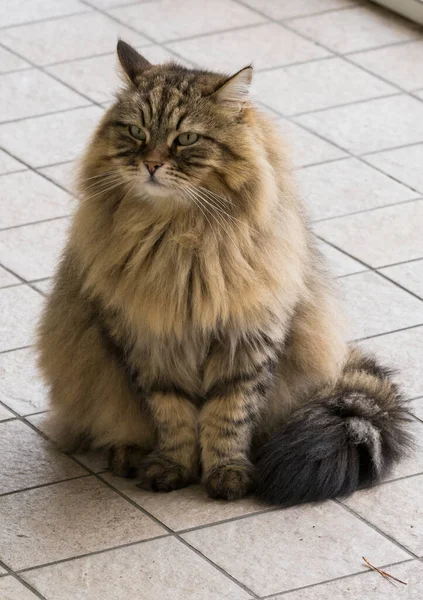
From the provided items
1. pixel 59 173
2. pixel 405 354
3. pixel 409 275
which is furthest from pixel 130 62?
pixel 59 173

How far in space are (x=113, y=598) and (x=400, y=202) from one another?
224 cm

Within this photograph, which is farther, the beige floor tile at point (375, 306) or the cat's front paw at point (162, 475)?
the beige floor tile at point (375, 306)

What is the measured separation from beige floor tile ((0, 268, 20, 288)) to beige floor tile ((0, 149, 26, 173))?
72cm

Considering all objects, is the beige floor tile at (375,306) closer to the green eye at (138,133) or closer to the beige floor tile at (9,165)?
the green eye at (138,133)

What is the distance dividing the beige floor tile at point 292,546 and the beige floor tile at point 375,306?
88 centimetres

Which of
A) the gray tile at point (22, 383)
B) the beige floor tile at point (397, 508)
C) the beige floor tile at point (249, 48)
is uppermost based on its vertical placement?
the beige floor tile at point (249, 48)

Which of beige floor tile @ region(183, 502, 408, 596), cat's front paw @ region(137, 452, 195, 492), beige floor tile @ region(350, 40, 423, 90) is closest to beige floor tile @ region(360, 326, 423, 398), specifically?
beige floor tile @ region(183, 502, 408, 596)

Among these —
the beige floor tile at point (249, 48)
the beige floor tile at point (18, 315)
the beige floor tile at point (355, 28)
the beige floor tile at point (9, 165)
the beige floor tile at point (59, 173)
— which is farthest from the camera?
the beige floor tile at point (355, 28)

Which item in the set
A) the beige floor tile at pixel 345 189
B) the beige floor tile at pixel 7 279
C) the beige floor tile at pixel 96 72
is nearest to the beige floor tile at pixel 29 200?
the beige floor tile at pixel 7 279

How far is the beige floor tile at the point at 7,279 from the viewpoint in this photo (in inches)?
173

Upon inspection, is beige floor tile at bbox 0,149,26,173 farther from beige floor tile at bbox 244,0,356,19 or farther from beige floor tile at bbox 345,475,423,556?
beige floor tile at bbox 345,475,423,556

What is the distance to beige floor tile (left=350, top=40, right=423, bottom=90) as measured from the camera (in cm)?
577

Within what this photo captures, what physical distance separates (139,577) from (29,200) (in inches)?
79.8

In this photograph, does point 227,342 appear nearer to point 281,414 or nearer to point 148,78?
point 281,414
